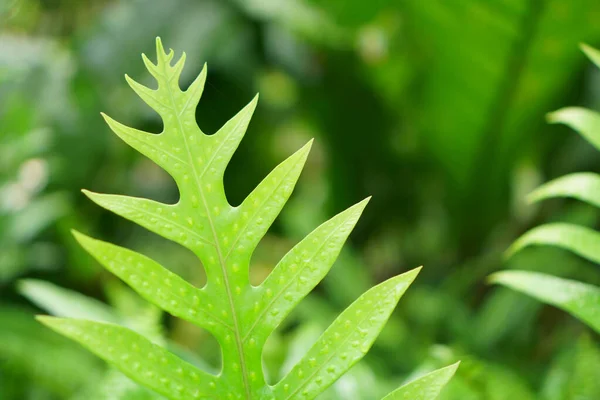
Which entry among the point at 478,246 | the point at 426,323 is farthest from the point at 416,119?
the point at 426,323

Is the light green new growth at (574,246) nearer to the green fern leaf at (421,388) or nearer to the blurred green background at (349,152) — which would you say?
the green fern leaf at (421,388)

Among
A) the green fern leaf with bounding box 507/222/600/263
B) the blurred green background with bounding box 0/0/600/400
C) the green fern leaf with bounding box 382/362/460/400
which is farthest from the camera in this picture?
the blurred green background with bounding box 0/0/600/400

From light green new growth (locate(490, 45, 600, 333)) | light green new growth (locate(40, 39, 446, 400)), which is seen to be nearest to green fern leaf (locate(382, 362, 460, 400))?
light green new growth (locate(40, 39, 446, 400))

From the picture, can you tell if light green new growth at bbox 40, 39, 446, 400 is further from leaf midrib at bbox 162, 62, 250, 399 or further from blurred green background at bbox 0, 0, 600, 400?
blurred green background at bbox 0, 0, 600, 400

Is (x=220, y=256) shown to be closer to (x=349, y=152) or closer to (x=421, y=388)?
(x=421, y=388)

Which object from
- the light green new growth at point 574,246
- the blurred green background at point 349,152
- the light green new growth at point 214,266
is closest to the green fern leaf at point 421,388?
the light green new growth at point 214,266
